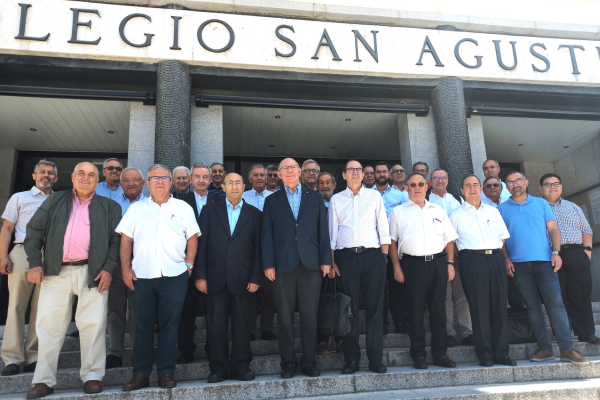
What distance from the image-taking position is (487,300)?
14.5ft

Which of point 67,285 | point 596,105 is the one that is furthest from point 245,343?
point 596,105

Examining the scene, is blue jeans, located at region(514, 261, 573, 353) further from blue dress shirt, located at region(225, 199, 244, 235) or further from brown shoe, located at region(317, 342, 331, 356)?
blue dress shirt, located at region(225, 199, 244, 235)

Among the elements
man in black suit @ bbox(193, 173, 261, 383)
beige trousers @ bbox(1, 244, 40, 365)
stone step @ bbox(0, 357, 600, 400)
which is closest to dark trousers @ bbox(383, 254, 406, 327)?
stone step @ bbox(0, 357, 600, 400)

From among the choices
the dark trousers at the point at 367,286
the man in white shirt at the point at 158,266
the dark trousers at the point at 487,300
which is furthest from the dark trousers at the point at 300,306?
the dark trousers at the point at 487,300

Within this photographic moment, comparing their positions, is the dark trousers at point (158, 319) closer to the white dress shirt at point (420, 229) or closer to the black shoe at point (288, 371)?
the black shoe at point (288, 371)

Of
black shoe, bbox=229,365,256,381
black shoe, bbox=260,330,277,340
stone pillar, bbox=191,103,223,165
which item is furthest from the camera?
stone pillar, bbox=191,103,223,165

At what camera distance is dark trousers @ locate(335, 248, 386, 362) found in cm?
404

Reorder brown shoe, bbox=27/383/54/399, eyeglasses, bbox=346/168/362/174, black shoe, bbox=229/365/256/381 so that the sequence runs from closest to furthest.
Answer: brown shoe, bbox=27/383/54/399
black shoe, bbox=229/365/256/381
eyeglasses, bbox=346/168/362/174

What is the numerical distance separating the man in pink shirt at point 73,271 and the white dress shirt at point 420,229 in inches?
106

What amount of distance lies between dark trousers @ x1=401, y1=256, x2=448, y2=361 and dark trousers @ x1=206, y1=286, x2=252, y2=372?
155 cm

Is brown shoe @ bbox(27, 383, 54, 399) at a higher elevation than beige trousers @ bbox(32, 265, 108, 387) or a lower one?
lower

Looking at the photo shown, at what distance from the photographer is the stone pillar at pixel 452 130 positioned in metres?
7.06

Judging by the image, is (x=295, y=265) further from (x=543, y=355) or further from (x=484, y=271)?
(x=543, y=355)

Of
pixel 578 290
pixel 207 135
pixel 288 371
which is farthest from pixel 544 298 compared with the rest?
pixel 207 135
